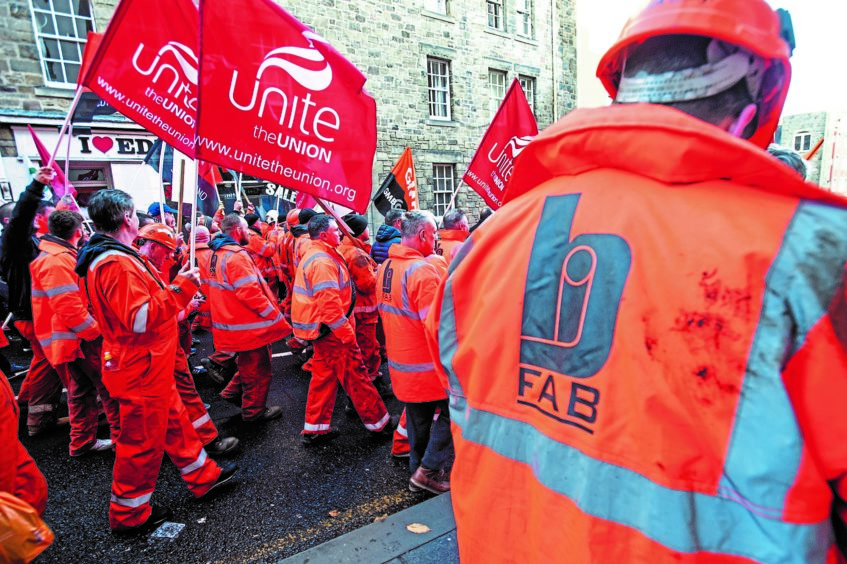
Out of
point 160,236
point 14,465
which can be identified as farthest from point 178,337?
point 14,465

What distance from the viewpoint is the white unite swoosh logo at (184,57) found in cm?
322

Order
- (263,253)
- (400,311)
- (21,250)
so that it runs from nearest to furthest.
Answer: (400,311), (21,250), (263,253)

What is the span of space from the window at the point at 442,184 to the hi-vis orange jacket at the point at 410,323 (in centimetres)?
1441

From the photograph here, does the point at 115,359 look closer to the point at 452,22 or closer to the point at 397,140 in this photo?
the point at 397,140

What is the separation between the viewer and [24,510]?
145 cm

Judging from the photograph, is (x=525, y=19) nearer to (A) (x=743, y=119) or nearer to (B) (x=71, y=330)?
(B) (x=71, y=330)

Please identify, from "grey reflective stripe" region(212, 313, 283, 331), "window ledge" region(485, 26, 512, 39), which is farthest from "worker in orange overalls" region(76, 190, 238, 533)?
"window ledge" region(485, 26, 512, 39)

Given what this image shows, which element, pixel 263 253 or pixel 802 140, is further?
pixel 802 140

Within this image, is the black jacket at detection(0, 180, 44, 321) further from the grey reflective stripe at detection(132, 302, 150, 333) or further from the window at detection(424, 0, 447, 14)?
the window at detection(424, 0, 447, 14)

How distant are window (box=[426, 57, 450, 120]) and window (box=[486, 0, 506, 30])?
3259 mm

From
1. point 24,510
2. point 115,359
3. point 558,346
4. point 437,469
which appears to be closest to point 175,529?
point 115,359

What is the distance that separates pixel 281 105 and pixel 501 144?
10.7 feet

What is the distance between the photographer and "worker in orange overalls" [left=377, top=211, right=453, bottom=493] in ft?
11.3

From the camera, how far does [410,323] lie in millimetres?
3561
